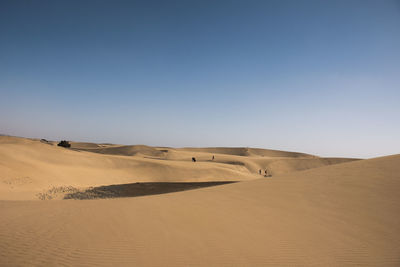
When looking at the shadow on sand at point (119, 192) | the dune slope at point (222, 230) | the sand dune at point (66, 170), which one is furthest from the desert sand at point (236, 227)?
the sand dune at point (66, 170)

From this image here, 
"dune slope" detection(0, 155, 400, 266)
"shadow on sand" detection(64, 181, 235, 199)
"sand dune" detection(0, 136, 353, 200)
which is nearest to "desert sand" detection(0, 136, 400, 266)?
"dune slope" detection(0, 155, 400, 266)

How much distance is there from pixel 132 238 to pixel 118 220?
122cm

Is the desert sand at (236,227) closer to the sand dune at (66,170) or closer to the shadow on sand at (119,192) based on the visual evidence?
the shadow on sand at (119,192)

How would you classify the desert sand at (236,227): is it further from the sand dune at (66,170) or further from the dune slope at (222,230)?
the sand dune at (66,170)

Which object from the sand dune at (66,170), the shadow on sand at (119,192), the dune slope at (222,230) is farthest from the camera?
the sand dune at (66,170)

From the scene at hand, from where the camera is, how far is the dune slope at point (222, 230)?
13.1 feet

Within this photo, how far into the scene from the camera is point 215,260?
12.8 ft

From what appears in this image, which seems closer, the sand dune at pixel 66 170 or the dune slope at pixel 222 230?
the dune slope at pixel 222 230

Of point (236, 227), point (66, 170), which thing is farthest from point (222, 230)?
point (66, 170)

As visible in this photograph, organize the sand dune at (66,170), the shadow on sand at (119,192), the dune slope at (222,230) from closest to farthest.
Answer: the dune slope at (222,230)
the shadow on sand at (119,192)
the sand dune at (66,170)

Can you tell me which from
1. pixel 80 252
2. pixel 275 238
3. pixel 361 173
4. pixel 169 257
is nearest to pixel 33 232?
pixel 80 252

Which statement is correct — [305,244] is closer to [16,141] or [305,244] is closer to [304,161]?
[16,141]

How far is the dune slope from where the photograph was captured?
3.99m

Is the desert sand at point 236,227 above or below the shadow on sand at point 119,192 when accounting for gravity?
above
